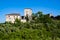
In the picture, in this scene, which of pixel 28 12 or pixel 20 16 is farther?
pixel 28 12

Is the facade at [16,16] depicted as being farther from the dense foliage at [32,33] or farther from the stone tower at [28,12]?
the dense foliage at [32,33]

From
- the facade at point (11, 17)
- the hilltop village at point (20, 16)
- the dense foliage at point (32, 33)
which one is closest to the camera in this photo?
the dense foliage at point (32, 33)

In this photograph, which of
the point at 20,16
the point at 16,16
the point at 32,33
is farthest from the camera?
the point at 16,16

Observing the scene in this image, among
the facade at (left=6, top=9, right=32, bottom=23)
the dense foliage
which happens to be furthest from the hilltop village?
the dense foliage

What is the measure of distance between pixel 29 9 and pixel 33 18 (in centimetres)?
271

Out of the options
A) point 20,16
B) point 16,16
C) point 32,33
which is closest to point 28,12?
point 20,16

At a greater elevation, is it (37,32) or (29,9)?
(29,9)

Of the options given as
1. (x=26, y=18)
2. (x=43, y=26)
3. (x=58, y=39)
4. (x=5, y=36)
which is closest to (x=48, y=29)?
(x=43, y=26)

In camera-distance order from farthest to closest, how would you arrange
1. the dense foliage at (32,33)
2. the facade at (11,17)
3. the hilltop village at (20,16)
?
the facade at (11,17) < the hilltop village at (20,16) < the dense foliage at (32,33)

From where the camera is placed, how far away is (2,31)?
19906 mm

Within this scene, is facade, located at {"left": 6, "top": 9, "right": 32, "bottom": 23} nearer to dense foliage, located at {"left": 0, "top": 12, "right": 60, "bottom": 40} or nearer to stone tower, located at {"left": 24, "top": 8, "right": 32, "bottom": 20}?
stone tower, located at {"left": 24, "top": 8, "right": 32, "bottom": 20}

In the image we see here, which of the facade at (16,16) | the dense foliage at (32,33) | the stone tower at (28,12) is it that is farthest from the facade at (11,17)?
the dense foliage at (32,33)

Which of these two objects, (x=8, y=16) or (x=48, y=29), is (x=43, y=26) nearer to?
(x=48, y=29)

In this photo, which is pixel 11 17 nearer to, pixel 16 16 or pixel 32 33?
pixel 16 16
